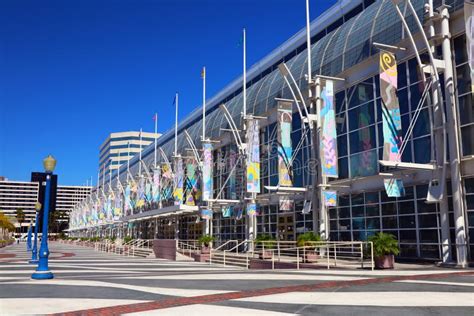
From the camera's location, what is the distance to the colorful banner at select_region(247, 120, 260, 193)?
3369 centimetres

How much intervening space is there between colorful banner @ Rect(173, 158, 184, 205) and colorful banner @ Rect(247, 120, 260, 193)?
1256cm

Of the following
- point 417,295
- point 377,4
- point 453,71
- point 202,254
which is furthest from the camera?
point 202,254

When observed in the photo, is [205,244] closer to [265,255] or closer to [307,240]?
[265,255]

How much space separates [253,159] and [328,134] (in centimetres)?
836

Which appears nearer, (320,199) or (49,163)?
(49,163)

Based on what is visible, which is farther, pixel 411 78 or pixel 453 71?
pixel 411 78

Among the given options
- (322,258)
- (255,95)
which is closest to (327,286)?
(322,258)

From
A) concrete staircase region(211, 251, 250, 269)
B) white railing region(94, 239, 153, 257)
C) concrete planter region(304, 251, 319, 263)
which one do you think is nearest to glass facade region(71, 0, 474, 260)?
concrete staircase region(211, 251, 250, 269)

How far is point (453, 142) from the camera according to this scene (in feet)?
68.6

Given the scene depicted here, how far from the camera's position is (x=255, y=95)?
43.2 meters

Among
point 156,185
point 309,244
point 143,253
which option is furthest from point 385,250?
point 156,185

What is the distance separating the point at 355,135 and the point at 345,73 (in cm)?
413

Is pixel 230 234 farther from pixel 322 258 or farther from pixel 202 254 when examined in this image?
pixel 322 258

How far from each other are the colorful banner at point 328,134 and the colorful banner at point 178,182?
20.9 m
